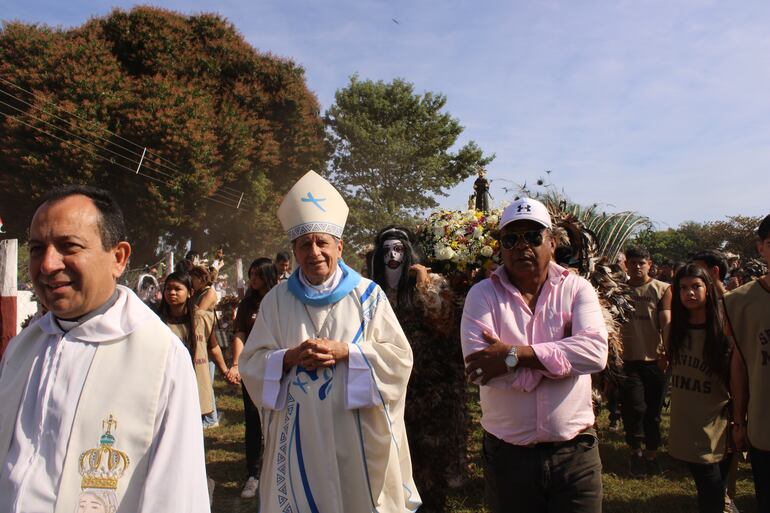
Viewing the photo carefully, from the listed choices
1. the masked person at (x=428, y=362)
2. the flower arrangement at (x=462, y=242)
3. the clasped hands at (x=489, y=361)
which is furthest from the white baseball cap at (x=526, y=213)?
the flower arrangement at (x=462, y=242)

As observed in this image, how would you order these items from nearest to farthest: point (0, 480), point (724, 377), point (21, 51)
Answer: point (0, 480)
point (724, 377)
point (21, 51)

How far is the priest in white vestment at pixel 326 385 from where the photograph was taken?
3295 mm

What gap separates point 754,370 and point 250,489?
442 centimetres

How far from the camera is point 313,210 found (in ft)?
12.2

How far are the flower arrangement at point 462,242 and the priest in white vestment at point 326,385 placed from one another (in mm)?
1734

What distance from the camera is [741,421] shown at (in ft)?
12.2

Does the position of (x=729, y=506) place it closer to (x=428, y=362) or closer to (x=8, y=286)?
(x=428, y=362)

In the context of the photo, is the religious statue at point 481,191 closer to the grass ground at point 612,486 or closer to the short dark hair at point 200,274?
the grass ground at point 612,486

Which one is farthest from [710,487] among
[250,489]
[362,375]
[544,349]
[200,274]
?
[200,274]

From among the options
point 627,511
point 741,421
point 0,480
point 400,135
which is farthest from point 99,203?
point 400,135

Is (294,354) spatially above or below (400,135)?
below

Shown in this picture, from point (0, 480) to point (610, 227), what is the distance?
7.24 m

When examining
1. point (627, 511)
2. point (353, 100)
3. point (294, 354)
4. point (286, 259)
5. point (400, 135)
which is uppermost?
point (353, 100)

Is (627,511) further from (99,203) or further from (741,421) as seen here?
(99,203)
